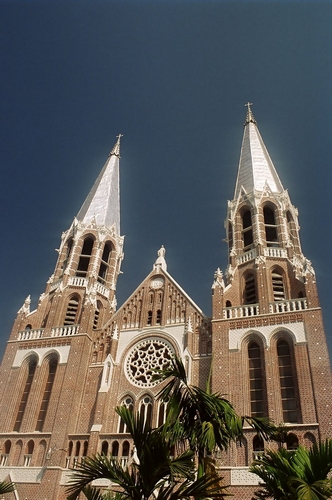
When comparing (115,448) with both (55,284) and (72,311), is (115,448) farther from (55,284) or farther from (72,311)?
(55,284)

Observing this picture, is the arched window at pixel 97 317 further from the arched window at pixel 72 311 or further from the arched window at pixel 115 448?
the arched window at pixel 115 448

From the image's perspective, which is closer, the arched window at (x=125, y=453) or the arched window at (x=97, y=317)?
the arched window at (x=125, y=453)

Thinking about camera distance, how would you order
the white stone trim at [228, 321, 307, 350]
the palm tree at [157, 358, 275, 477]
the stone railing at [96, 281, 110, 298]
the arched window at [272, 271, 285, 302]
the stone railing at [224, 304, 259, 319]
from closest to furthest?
the palm tree at [157, 358, 275, 477], the white stone trim at [228, 321, 307, 350], the stone railing at [224, 304, 259, 319], the arched window at [272, 271, 285, 302], the stone railing at [96, 281, 110, 298]

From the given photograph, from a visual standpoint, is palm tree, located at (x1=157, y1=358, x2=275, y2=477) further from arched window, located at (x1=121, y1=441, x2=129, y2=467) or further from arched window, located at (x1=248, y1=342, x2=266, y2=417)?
arched window, located at (x1=121, y1=441, x2=129, y2=467)

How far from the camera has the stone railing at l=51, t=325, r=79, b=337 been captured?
32.3 m

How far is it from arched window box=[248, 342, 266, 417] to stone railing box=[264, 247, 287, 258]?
7794 mm

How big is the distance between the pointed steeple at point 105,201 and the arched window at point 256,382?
2098cm

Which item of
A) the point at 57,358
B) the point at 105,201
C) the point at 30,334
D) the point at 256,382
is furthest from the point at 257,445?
the point at 105,201

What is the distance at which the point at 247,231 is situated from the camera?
3622 cm

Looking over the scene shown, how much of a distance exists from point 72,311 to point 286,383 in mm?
18347

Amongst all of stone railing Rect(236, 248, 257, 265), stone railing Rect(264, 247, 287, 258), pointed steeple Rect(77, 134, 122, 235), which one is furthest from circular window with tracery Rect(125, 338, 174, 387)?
pointed steeple Rect(77, 134, 122, 235)

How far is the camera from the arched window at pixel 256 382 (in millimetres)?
24562

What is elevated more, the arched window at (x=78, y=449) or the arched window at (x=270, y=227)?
the arched window at (x=270, y=227)

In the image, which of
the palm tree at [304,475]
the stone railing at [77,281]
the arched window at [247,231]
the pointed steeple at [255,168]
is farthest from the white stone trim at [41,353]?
the palm tree at [304,475]
